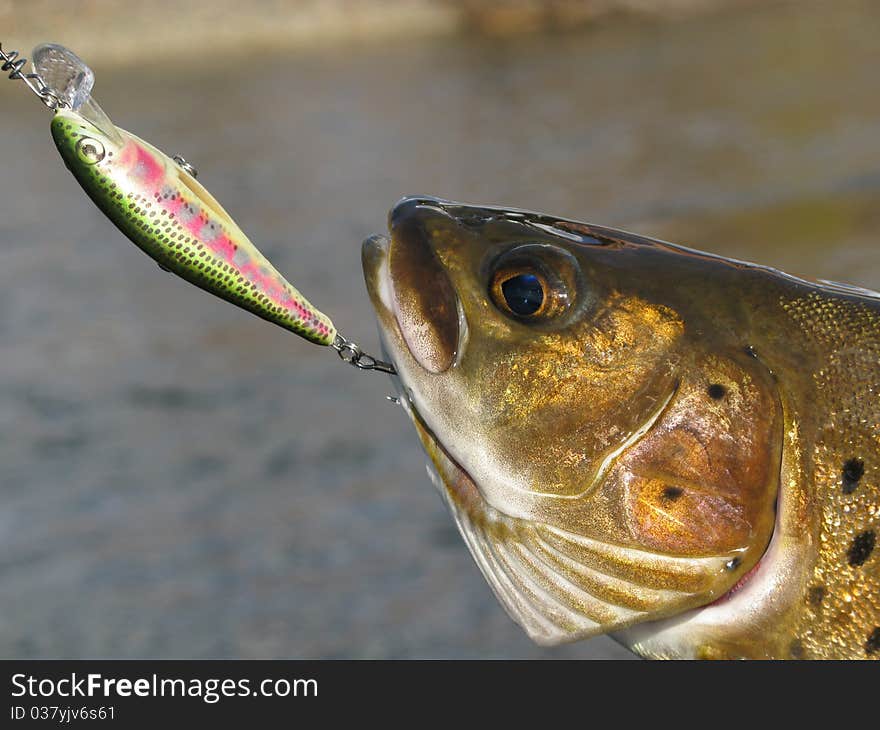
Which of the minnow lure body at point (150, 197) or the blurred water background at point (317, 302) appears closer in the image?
the minnow lure body at point (150, 197)

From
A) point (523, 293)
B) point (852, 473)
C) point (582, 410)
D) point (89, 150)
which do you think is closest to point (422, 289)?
point (523, 293)

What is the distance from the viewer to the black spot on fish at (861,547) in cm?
→ 181

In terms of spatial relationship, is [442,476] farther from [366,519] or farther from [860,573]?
[366,519]

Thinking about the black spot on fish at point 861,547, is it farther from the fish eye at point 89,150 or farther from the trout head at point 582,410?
the fish eye at point 89,150

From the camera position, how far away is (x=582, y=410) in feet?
6.34

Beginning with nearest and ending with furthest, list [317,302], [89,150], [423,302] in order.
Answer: [89,150]
[423,302]
[317,302]

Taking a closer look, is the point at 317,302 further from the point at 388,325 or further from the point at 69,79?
the point at 69,79

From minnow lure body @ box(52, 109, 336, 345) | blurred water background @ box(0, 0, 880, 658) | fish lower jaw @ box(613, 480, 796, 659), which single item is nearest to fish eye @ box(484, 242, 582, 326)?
minnow lure body @ box(52, 109, 336, 345)

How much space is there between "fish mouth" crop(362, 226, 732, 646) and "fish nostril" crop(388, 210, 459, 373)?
0.03 m

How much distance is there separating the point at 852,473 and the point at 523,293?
2.13 feet

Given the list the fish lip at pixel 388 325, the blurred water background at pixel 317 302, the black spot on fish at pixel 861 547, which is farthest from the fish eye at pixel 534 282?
the blurred water background at pixel 317 302

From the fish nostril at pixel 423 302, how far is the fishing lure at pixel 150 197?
19cm

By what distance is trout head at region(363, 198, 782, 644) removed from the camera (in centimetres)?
188

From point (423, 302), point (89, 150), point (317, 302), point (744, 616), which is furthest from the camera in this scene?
point (317, 302)
